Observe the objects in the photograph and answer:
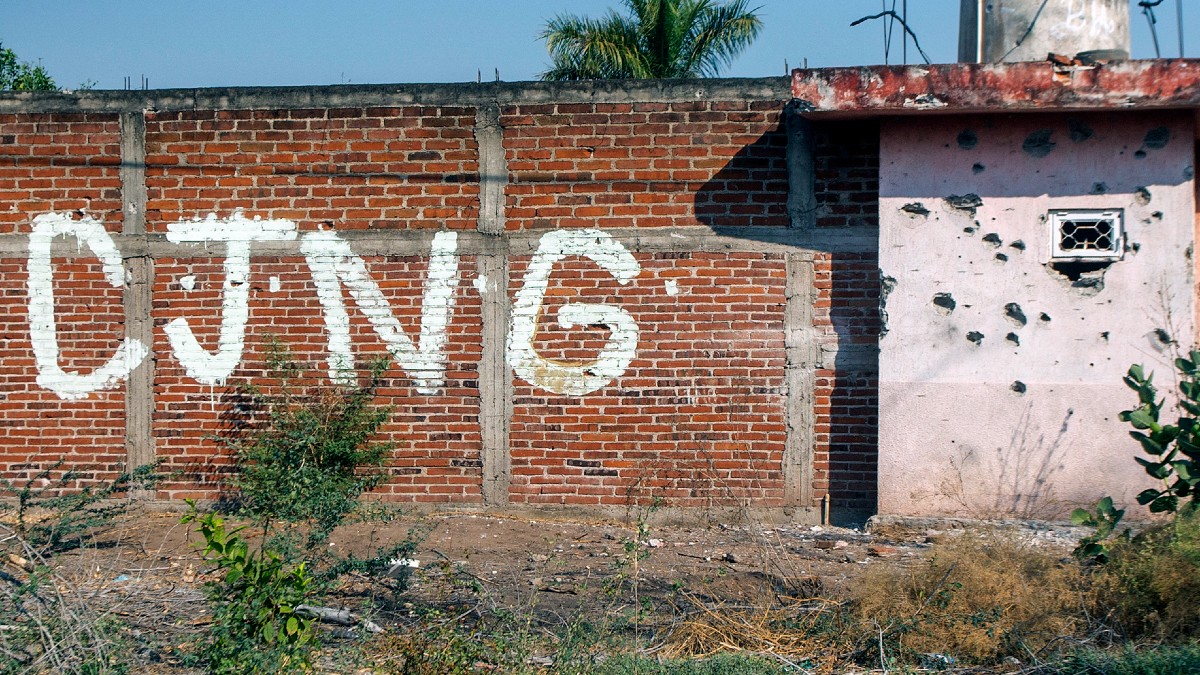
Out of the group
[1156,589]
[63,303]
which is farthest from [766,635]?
[63,303]

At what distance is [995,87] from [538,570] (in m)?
4.42

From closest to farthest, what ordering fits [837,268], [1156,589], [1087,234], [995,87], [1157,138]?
Answer: 1. [1156,589]
2. [995,87]
3. [1157,138]
4. [1087,234]
5. [837,268]

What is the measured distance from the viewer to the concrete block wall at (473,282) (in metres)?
7.83

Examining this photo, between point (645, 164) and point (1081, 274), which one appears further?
point (645, 164)

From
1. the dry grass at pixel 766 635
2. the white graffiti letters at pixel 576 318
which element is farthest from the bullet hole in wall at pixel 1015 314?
the dry grass at pixel 766 635

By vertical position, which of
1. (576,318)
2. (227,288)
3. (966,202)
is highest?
(966,202)

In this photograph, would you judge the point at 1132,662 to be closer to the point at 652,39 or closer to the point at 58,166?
the point at 58,166

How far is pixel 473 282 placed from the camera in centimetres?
798

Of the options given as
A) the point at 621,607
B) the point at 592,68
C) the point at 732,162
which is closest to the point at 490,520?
the point at 621,607

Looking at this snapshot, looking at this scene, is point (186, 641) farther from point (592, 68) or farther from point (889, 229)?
point (592, 68)

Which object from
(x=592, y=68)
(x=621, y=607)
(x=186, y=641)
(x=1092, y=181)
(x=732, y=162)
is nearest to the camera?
(x=186, y=641)

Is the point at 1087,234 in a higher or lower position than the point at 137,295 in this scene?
higher

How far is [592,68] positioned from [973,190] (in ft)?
36.0

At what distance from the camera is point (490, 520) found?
25.8ft
